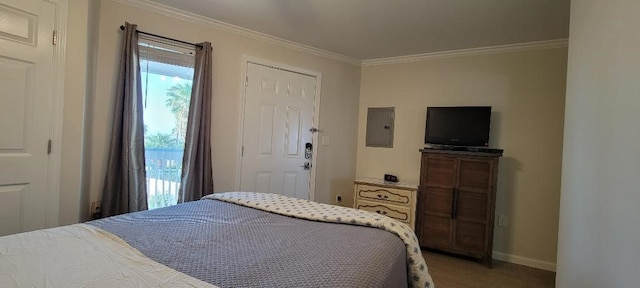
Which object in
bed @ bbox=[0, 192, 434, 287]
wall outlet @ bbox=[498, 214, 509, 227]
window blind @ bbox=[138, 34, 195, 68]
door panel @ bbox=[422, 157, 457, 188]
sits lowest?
wall outlet @ bbox=[498, 214, 509, 227]

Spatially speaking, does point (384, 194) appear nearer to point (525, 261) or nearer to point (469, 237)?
point (469, 237)

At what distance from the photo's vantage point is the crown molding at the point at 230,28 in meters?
2.71

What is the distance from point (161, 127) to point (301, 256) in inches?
88.0

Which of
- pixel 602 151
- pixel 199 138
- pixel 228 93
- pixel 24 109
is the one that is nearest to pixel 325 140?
pixel 228 93

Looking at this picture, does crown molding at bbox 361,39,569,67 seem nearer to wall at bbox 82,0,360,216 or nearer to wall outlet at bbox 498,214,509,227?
wall at bbox 82,0,360,216

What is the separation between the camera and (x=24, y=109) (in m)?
1.98

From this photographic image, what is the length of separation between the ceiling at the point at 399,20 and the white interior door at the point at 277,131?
502mm

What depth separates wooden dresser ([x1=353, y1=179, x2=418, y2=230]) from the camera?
3.47 m

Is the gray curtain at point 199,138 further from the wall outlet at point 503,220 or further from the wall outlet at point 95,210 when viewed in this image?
the wall outlet at point 503,220

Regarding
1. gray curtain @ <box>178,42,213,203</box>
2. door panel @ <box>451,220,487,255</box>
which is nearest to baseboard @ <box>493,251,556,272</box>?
door panel @ <box>451,220,487,255</box>

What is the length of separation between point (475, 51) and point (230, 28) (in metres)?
2.66

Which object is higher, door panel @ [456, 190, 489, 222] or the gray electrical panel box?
the gray electrical panel box

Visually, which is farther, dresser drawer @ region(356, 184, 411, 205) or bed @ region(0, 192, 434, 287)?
dresser drawer @ region(356, 184, 411, 205)

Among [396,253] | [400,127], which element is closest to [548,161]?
[400,127]
